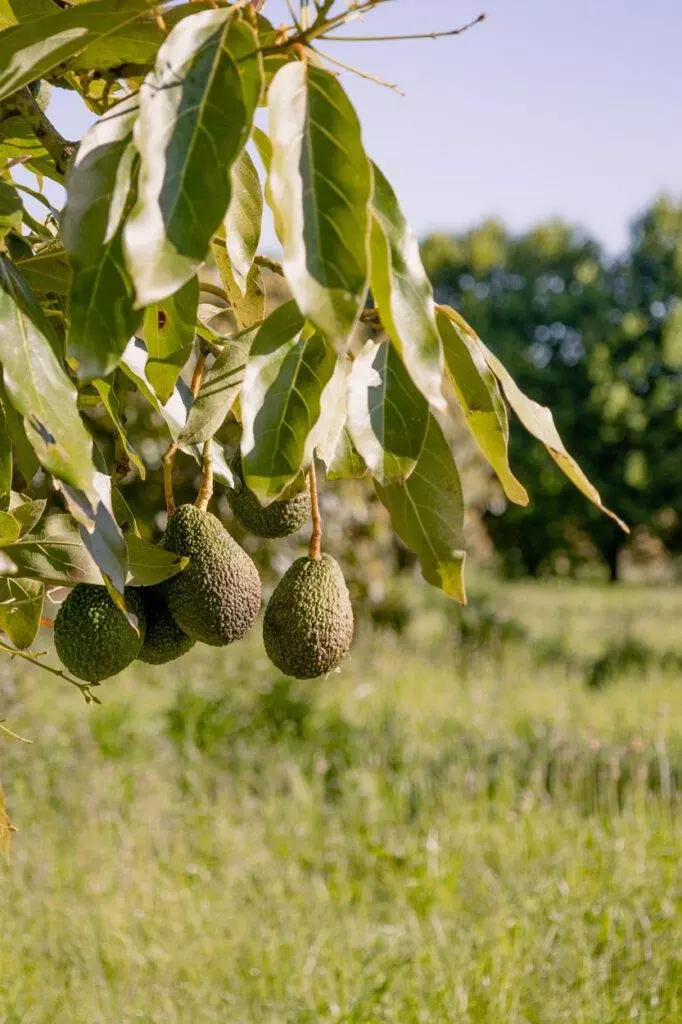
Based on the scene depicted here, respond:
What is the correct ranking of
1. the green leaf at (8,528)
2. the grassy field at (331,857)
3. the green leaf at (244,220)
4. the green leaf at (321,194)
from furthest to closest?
the grassy field at (331,857) → the green leaf at (8,528) → the green leaf at (244,220) → the green leaf at (321,194)

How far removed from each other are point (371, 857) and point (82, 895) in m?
0.93

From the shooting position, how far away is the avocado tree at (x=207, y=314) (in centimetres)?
62

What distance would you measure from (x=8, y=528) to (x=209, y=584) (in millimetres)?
201

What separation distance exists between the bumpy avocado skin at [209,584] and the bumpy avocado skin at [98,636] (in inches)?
1.6

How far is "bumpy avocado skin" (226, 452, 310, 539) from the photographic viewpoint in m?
→ 0.95

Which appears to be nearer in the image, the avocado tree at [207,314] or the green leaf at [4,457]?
the avocado tree at [207,314]

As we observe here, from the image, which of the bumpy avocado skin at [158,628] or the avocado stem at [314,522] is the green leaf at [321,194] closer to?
the avocado stem at [314,522]

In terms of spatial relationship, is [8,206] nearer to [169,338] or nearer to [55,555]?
[169,338]

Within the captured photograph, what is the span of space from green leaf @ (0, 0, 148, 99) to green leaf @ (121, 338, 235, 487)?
0.77ft

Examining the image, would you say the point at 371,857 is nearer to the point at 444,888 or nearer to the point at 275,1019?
the point at 444,888

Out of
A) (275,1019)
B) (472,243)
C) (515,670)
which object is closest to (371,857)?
(275,1019)

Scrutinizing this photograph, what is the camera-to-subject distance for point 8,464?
3.08ft

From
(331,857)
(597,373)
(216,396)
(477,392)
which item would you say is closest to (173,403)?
(216,396)

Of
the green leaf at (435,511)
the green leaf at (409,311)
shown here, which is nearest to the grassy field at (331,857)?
the green leaf at (435,511)
